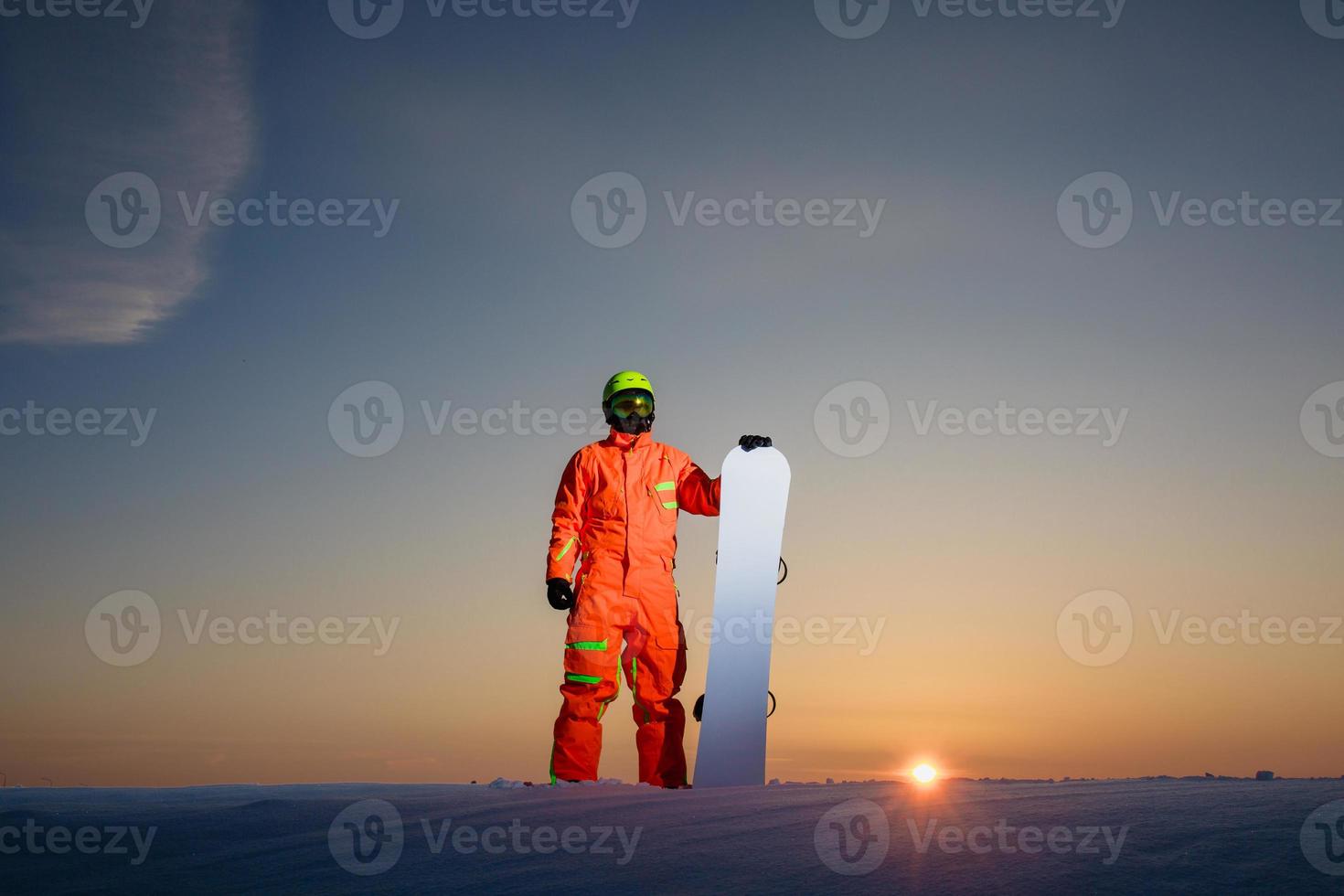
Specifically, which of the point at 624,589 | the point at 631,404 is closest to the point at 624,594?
the point at 624,589

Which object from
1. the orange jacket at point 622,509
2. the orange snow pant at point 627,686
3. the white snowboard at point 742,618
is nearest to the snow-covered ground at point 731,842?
the orange snow pant at point 627,686

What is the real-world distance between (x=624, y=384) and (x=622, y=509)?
2.58 ft

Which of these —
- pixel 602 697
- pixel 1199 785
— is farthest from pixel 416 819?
pixel 1199 785

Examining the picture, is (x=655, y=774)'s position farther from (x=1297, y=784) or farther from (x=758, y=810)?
(x=1297, y=784)

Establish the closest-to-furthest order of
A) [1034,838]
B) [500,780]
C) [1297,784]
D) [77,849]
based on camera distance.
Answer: [1034,838], [77,849], [1297,784], [500,780]

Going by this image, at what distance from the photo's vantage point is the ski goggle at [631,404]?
20.9 ft

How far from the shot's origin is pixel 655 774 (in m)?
5.92

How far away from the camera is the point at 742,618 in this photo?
5.93 metres

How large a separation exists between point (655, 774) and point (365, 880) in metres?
2.96

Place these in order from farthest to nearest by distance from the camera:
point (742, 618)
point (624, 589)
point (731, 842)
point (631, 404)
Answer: point (631, 404) → point (624, 589) → point (742, 618) → point (731, 842)

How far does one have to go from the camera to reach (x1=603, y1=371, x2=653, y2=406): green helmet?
6.38 metres

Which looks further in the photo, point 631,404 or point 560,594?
point 631,404

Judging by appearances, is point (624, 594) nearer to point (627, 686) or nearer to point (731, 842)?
point (627, 686)

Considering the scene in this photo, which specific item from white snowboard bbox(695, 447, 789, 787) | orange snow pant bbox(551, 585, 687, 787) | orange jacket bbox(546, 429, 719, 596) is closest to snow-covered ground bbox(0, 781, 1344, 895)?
orange snow pant bbox(551, 585, 687, 787)
